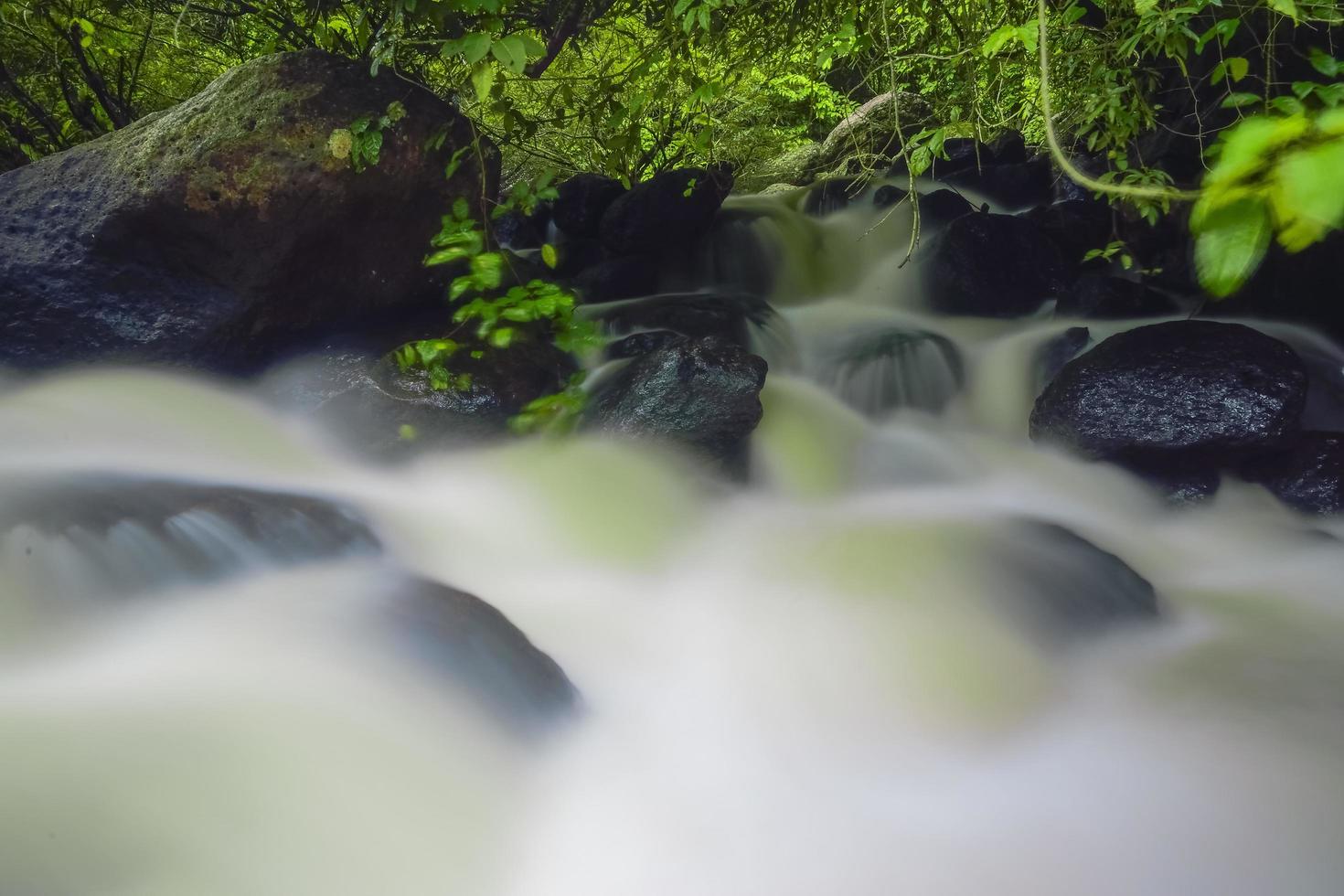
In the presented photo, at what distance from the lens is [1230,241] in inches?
32.8

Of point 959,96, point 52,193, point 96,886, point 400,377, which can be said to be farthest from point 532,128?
point 96,886

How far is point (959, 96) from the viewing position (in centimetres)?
376

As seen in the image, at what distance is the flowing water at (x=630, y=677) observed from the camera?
1.74 metres

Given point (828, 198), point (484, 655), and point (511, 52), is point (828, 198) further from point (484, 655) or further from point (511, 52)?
point (484, 655)

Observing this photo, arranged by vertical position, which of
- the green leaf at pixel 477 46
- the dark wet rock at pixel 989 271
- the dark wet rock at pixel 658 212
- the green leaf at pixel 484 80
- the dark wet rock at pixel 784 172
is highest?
the green leaf at pixel 477 46

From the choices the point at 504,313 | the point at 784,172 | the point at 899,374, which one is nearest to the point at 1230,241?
the point at 504,313

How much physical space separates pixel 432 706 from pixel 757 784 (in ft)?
2.65

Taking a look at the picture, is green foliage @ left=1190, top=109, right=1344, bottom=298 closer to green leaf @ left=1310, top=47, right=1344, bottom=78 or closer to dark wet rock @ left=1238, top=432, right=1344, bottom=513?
green leaf @ left=1310, top=47, right=1344, bottom=78

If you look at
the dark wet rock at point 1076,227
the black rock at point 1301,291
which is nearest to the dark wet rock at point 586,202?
the dark wet rock at point 1076,227

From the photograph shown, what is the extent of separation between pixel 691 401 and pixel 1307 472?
2632 millimetres

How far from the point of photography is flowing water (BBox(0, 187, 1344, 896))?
5.70ft

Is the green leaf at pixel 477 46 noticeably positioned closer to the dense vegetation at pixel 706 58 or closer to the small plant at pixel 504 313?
the dense vegetation at pixel 706 58

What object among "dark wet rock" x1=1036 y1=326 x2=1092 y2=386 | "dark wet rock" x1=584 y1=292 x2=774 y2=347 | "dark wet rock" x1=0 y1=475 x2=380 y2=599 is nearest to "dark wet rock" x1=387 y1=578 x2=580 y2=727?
"dark wet rock" x1=0 y1=475 x2=380 y2=599

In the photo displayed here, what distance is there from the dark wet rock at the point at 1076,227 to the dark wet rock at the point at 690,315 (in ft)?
7.32
